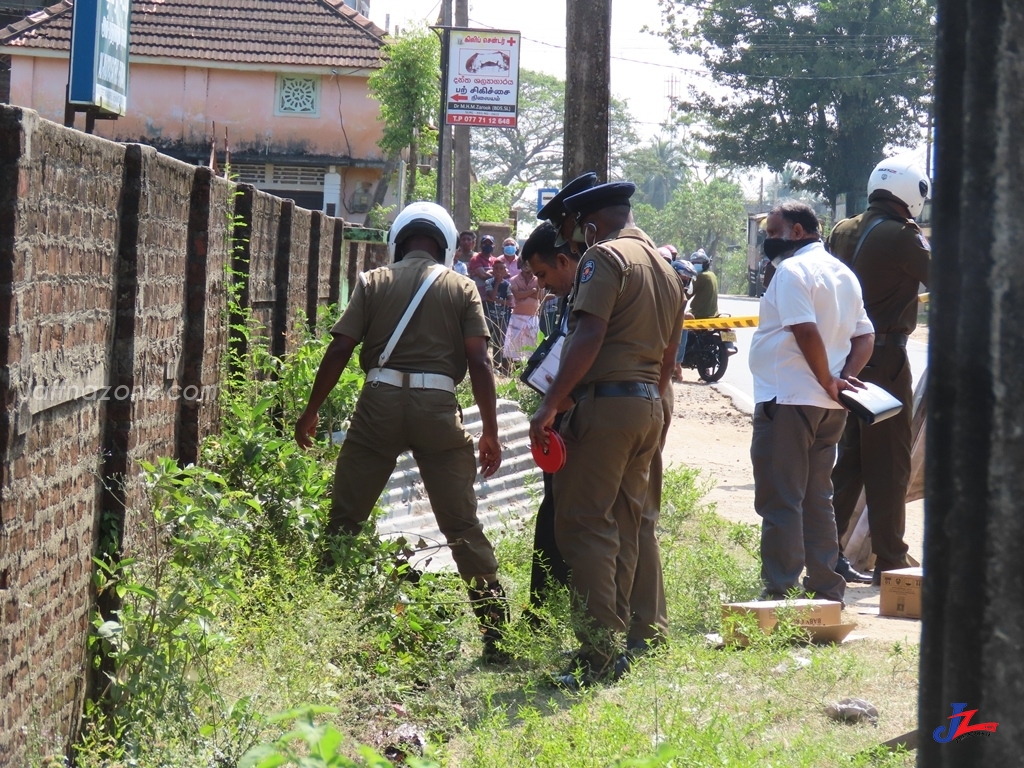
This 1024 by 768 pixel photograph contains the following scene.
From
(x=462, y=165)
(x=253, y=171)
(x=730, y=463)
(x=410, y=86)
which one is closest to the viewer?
(x=730, y=463)

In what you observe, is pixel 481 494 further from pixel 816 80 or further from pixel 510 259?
pixel 816 80

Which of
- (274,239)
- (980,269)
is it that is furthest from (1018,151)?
(274,239)

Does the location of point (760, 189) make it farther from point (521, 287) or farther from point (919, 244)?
point (919, 244)

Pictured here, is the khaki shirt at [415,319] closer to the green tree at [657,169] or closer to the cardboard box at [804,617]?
the cardboard box at [804,617]

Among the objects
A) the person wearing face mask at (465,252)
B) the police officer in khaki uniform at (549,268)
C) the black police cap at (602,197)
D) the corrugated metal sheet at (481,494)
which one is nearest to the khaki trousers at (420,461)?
the police officer in khaki uniform at (549,268)

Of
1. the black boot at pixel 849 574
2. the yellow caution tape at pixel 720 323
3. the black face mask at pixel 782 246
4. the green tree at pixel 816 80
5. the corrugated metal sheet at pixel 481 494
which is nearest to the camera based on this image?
the black face mask at pixel 782 246

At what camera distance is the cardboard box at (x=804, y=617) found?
5102mm

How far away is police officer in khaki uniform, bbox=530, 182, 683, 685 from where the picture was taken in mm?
4816

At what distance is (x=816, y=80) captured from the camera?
140 ft

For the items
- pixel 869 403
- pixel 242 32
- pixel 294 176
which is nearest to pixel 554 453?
pixel 869 403

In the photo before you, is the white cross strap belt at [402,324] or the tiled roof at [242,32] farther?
the tiled roof at [242,32]

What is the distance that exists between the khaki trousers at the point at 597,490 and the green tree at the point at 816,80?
1577 inches

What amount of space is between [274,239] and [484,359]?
9.16ft

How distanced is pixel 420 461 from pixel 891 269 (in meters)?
2.85
